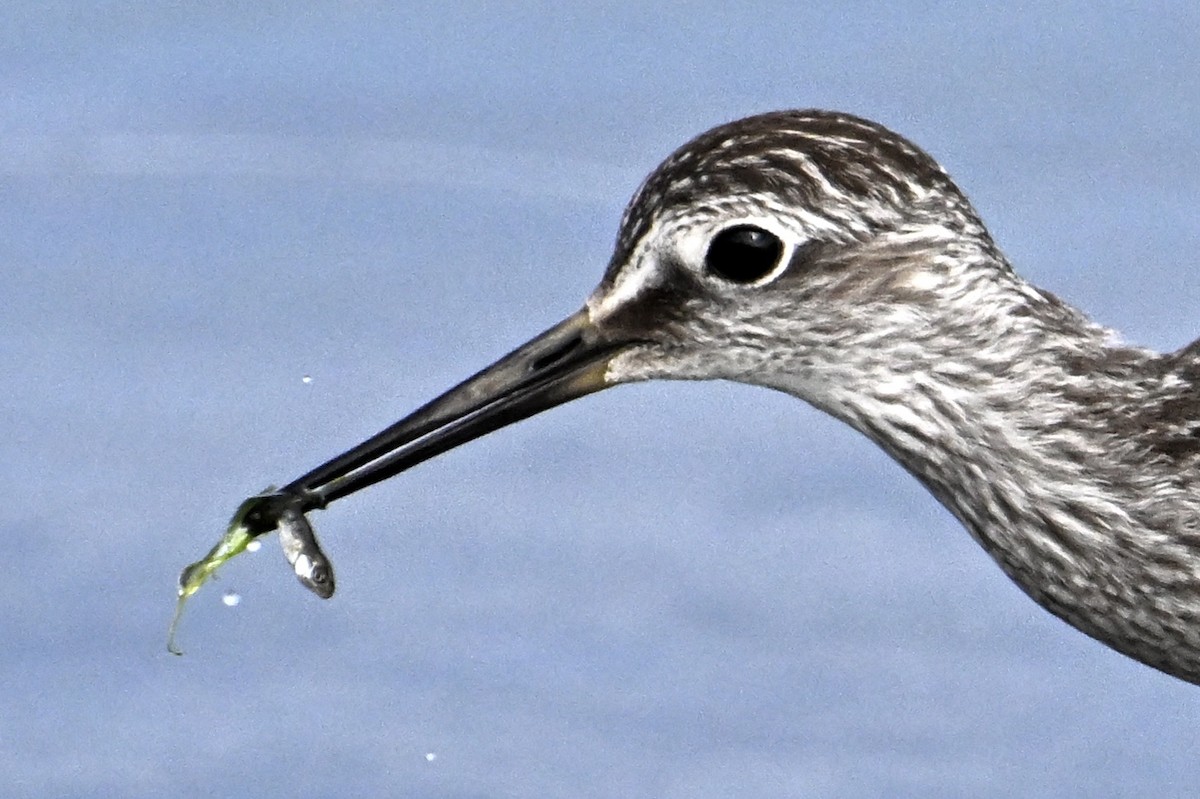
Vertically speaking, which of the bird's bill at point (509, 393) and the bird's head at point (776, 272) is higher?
the bird's head at point (776, 272)

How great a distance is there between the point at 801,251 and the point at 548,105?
4.52m

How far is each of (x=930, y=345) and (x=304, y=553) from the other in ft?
6.26

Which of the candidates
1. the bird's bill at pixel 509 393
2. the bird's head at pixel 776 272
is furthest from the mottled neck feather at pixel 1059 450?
the bird's bill at pixel 509 393

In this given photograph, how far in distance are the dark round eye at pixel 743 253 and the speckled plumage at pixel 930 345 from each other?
4 cm

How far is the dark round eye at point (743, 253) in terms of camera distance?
9.07 m

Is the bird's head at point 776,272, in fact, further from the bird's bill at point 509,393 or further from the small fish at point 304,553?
the small fish at point 304,553

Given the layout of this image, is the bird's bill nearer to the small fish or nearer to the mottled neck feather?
the small fish

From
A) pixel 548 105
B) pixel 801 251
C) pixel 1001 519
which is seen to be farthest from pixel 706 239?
pixel 548 105

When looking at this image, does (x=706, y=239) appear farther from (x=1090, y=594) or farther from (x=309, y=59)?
(x=309, y=59)

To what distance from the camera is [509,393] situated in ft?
30.4

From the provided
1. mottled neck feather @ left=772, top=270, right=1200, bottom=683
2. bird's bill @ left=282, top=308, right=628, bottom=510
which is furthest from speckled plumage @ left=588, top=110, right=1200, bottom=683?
bird's bill @ left=282, top=308, right=628, bottom=510

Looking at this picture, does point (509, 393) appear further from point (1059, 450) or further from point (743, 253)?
point (1059, 450)

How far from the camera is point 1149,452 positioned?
9125 mm

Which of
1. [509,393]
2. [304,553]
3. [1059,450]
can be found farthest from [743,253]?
[304,553]
